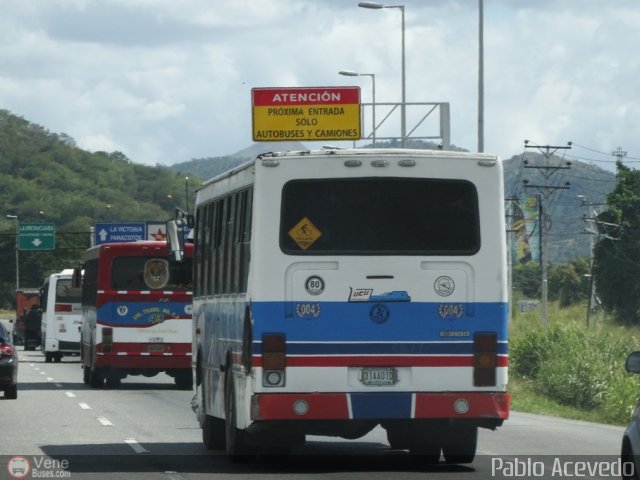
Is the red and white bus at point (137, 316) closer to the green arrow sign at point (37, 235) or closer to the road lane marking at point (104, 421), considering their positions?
the road lane marking at point (104, 421)

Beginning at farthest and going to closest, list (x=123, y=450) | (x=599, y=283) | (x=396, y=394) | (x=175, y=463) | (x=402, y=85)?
(x=599, y=283), (x=402, y=85), (x=123, y=450), (x=175, y=463), (x=396, y=394)

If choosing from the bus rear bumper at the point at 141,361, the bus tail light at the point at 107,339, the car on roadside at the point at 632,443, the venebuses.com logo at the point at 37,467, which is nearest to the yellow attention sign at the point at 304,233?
the venebuses.com logo at the point at 37,467

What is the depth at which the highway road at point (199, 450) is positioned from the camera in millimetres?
15297

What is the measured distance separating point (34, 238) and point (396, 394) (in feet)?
285

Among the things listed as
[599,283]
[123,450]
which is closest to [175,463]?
[123,450]

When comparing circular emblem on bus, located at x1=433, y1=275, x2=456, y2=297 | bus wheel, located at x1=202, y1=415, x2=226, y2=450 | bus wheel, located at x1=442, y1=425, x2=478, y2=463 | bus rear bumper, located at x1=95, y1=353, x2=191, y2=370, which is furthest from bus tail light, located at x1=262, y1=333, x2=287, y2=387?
bus rear bumper, located at x1=95, y1=353, x2=191, y2=370

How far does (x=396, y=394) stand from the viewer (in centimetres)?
1518

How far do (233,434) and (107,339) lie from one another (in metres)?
16.9

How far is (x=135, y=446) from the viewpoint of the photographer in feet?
60.9

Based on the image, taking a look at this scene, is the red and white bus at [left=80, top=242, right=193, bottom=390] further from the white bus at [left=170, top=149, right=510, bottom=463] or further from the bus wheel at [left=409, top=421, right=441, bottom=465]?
the white bus at [left=170, top=149, right=510, bottom=463]

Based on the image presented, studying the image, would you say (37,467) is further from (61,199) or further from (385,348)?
(61,199)

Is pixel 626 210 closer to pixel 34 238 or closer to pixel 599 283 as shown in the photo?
pixel 599 283

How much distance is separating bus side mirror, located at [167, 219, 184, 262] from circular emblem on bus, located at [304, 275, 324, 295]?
376 cm

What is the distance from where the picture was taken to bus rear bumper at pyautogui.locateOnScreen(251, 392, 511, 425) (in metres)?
14.9
